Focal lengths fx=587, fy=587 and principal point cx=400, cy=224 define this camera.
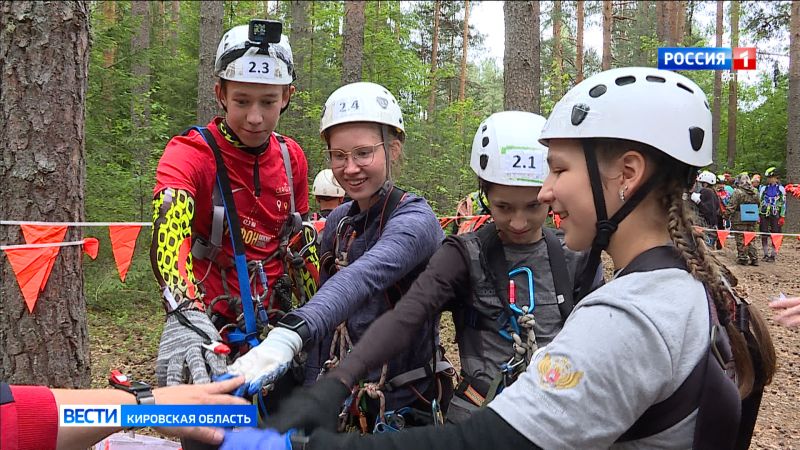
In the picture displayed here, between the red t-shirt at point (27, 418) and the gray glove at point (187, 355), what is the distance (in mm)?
323

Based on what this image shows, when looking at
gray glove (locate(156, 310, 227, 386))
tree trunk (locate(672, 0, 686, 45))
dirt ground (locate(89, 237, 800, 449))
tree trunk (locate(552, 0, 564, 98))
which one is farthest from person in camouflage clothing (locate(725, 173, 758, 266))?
gray glove (locate(156, 310, 227, 386))

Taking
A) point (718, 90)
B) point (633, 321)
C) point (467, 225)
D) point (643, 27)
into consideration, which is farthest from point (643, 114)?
point (643, 27)

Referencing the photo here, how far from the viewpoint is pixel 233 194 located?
2.76m

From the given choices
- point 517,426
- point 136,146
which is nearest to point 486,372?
point 517,426

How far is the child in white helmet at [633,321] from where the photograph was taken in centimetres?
124

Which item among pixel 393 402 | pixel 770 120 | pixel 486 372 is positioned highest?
pixel 770 120

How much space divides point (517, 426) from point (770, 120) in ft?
99.3

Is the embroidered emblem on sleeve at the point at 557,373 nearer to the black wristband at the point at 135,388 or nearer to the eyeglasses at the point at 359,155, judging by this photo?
the black wristband at the point at 135,388

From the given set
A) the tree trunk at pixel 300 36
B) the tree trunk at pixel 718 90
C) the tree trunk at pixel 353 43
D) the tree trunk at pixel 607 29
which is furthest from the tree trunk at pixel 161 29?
the tree trunk at pixel 718 90

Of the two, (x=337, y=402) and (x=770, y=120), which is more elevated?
(x=770, y=120)

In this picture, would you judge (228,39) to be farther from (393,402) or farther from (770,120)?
(770,120)

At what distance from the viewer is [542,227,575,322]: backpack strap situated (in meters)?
2.35

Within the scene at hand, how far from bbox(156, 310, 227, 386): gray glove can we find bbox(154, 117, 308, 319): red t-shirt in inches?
20.9

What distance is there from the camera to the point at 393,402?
8.27 feet
